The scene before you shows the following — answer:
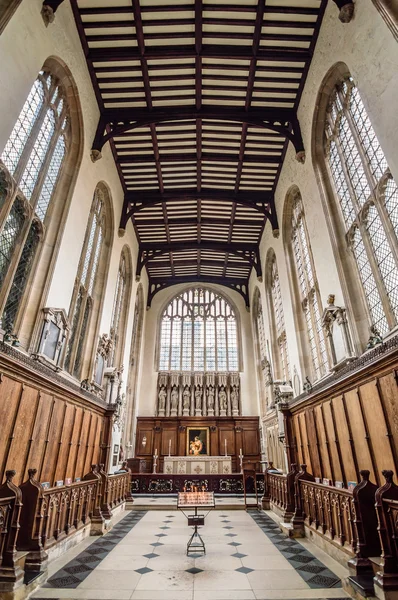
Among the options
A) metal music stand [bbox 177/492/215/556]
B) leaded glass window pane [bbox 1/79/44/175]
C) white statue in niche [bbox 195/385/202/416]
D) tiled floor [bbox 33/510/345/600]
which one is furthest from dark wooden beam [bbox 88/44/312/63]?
white statue in niche [bbox 195/385/202/416]

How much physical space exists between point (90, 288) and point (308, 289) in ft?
20.7

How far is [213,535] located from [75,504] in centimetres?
262

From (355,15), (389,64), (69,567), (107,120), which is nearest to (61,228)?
(107,120)

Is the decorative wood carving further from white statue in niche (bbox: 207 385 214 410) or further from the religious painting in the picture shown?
the religious painting

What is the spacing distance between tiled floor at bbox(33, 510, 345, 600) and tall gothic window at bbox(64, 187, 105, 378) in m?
4.09

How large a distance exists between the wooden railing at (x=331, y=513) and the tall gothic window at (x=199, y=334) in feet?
36.5

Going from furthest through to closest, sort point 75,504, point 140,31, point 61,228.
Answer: point 140,31 < point 61,228 < point 75,504

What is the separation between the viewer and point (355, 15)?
21.2 feet

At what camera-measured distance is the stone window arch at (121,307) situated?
12.4 metres

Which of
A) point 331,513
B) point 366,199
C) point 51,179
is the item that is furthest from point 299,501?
point 51,179

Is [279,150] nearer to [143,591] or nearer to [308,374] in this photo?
[308,374]

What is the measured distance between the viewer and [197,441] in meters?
15.5

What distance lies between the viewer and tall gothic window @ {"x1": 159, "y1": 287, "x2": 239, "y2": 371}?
1775 cm

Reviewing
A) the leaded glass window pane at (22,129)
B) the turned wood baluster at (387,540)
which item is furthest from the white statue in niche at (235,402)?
the leaded glass window pane at (22,129)
